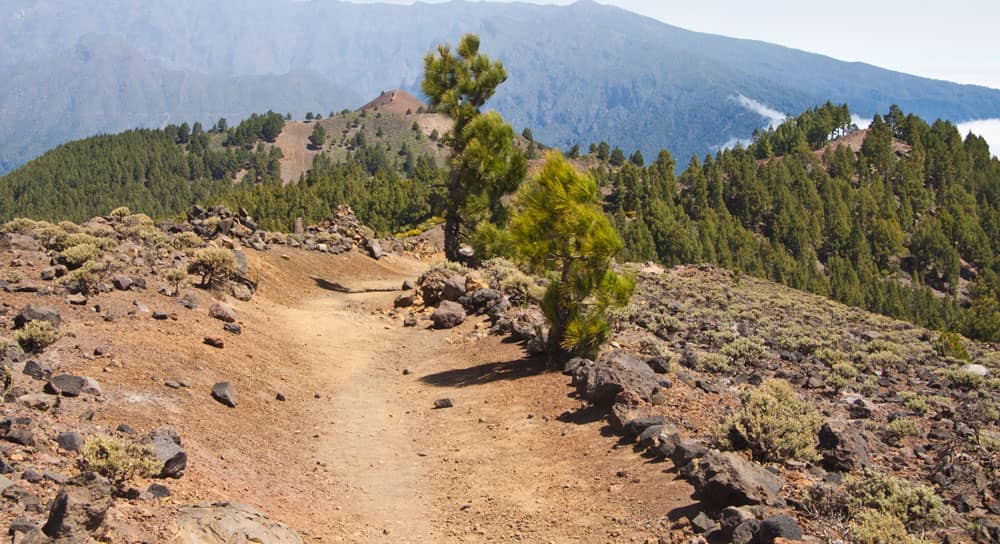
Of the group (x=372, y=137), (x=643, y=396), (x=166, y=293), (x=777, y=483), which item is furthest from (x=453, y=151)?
(x=372, y=137)

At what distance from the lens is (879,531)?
539 cm

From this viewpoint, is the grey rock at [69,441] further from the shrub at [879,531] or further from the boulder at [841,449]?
the boulder at [841,449]

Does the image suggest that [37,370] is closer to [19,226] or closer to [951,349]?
[19,226]

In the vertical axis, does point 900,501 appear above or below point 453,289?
above

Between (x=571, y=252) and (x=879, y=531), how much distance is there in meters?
7.71

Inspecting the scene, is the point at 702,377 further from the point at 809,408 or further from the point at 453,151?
the point at 453,151

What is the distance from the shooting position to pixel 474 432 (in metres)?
10.5

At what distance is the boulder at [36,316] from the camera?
1014cm

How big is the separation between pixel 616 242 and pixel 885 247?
97725 millimetres

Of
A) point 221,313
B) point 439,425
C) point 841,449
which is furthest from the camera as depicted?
point 221,313

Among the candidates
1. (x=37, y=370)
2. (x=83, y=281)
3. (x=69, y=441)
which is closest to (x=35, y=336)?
(x=37, y=370)

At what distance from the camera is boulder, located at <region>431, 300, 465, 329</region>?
1759 cm

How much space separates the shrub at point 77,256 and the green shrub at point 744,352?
43.1ft

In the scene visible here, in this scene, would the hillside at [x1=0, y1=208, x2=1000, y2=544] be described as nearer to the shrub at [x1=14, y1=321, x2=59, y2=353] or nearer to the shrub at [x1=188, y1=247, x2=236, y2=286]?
the shrub at [x1=14, y1=321, x2=59, y2=353]
